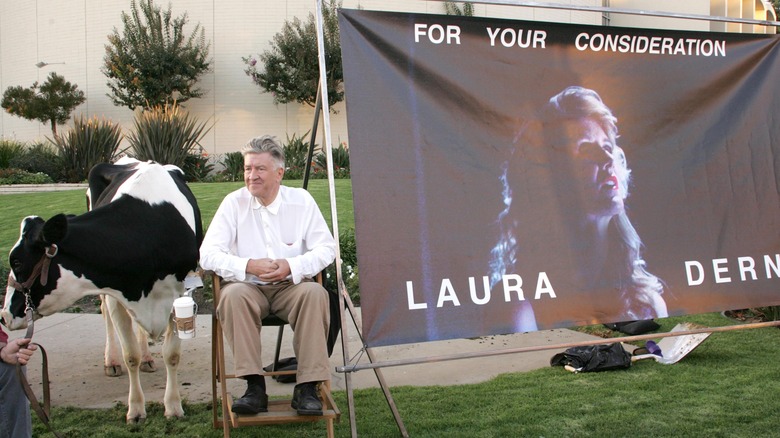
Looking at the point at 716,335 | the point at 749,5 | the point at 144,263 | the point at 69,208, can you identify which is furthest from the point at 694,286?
the point at 69,208

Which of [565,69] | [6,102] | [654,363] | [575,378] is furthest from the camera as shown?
[6,102]

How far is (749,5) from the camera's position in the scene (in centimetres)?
628

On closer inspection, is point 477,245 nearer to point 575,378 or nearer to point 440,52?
point 440,52

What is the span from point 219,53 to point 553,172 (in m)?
20.7

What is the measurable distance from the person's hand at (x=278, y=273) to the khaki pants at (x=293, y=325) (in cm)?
9

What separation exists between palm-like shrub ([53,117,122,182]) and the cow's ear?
13.9 meters

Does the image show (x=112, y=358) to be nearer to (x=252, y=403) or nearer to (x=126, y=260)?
(x=126, y=260)

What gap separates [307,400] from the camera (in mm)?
3420

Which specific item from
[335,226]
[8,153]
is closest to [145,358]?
[335,226]

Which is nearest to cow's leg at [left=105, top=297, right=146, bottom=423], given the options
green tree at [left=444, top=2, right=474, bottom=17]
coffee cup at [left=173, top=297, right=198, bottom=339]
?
coffee cup at [left=173, top=297, right=198, bottom=339]

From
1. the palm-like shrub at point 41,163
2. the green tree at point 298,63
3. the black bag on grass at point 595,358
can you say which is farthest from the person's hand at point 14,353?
the green tree at point 298,63

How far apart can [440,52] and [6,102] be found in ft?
71.6

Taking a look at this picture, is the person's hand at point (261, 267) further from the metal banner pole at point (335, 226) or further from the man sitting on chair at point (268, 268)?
the metal banner pole at point (335, 226)

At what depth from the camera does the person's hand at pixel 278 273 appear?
365 centimetres
